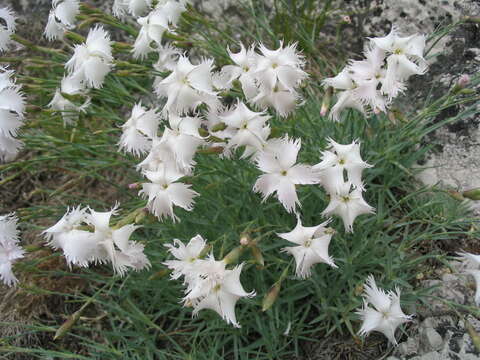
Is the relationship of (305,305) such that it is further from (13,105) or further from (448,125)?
(13,105)

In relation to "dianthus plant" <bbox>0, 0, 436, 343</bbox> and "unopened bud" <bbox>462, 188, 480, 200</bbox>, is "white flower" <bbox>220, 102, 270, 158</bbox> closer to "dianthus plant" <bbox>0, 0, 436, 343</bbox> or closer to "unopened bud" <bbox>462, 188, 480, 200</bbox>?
"dianthus plant" <bbox>0, 0, 436, 343</bbox>

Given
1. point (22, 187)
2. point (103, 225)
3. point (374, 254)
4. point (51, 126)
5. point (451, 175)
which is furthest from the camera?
point (22, 187)

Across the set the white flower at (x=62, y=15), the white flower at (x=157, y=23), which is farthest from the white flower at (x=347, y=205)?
the white flower at (x=62, y=15)

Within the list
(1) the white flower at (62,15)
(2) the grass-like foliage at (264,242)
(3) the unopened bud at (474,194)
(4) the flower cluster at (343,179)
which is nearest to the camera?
(4) the flower cluster at (343,179)

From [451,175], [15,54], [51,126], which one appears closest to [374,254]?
[451,175]

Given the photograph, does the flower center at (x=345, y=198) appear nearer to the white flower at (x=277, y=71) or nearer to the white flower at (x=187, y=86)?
the white flower at (x=277, y=71)

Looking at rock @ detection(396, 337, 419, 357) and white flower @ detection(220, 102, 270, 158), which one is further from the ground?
white flower @ detection(220, 102, 270, 158)

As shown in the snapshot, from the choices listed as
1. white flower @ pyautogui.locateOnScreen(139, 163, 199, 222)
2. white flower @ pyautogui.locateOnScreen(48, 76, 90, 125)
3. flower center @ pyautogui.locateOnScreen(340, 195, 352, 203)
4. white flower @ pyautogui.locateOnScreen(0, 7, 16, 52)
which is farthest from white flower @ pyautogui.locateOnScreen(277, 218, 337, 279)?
white flower @ pyautogui.locateOnScreen(0, 7, 16, 52)
